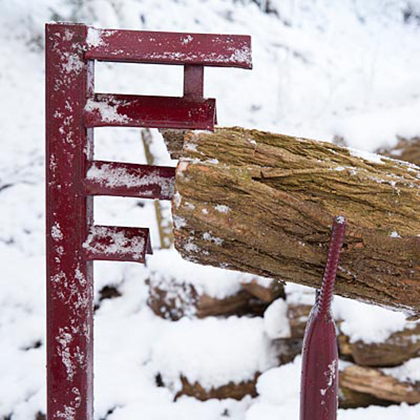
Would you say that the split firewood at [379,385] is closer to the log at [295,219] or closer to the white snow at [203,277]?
the white snow at [203,277]

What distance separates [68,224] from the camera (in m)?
0.68

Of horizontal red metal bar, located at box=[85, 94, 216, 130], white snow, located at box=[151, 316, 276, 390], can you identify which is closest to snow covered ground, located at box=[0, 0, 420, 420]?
white snow, located at box=[151, 316, 276, 390]

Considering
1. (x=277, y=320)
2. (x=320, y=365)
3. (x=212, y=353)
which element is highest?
(x=320, y=365)

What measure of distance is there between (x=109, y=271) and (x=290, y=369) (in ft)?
2.97

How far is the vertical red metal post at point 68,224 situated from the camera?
2.10 feet

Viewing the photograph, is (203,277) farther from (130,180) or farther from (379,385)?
(130,180)

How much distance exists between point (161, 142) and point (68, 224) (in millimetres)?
1707

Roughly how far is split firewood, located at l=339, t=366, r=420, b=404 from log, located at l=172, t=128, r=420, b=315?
1.13 metres

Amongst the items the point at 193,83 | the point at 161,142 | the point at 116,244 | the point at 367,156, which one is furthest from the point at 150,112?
the point at 161,142

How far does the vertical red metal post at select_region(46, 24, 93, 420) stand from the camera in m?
0.64

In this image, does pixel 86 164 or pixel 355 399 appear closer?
pixel 86 164

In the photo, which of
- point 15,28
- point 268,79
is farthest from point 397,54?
point 15,28

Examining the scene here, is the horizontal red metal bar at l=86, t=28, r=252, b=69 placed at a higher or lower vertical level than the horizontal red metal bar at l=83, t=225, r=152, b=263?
higher

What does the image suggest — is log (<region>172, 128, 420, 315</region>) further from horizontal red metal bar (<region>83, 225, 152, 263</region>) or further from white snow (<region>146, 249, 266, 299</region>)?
white snow (<region>146, 249, 266, 299</region>)
